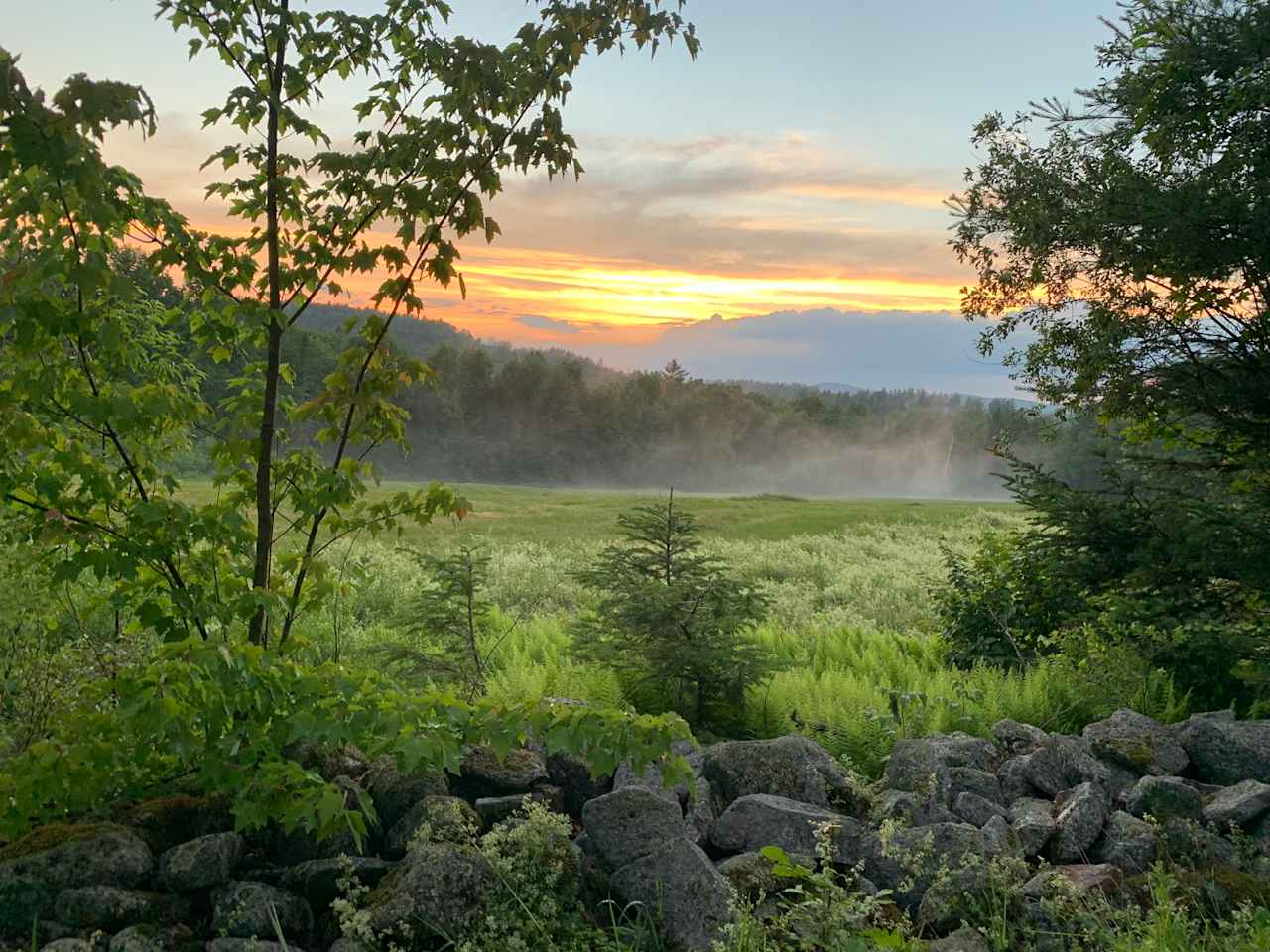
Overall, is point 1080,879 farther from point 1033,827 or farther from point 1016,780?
point 1016,780

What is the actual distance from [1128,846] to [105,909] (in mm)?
5144

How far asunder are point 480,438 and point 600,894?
79412mm

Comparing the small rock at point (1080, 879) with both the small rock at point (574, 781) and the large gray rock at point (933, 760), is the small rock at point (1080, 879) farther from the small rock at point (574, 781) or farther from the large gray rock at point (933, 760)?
the small rock at point (574, 781)

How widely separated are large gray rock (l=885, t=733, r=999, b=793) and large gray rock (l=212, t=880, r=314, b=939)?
3454 mm

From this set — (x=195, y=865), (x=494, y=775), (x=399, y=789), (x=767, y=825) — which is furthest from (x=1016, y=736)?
(x=195, y=865)

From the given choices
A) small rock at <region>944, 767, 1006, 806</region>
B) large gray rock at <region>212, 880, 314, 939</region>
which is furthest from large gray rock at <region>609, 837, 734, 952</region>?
small rock at <region>944, 767, 1006, 806</region>

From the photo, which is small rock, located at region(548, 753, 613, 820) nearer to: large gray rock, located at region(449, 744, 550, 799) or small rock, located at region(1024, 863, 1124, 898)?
large gray rock, located at region(449, 744, 550, 799)

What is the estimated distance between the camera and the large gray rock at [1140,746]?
6324mm

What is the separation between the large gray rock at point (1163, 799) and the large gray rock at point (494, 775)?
11.5 feet

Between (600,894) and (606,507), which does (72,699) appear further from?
(606,507)

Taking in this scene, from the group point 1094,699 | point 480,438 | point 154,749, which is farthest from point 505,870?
point 480,438

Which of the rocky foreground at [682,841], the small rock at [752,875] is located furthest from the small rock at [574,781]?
the small rock at [752,875]

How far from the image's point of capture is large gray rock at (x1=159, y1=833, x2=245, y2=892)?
14.9 feet

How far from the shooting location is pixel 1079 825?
5355mm
